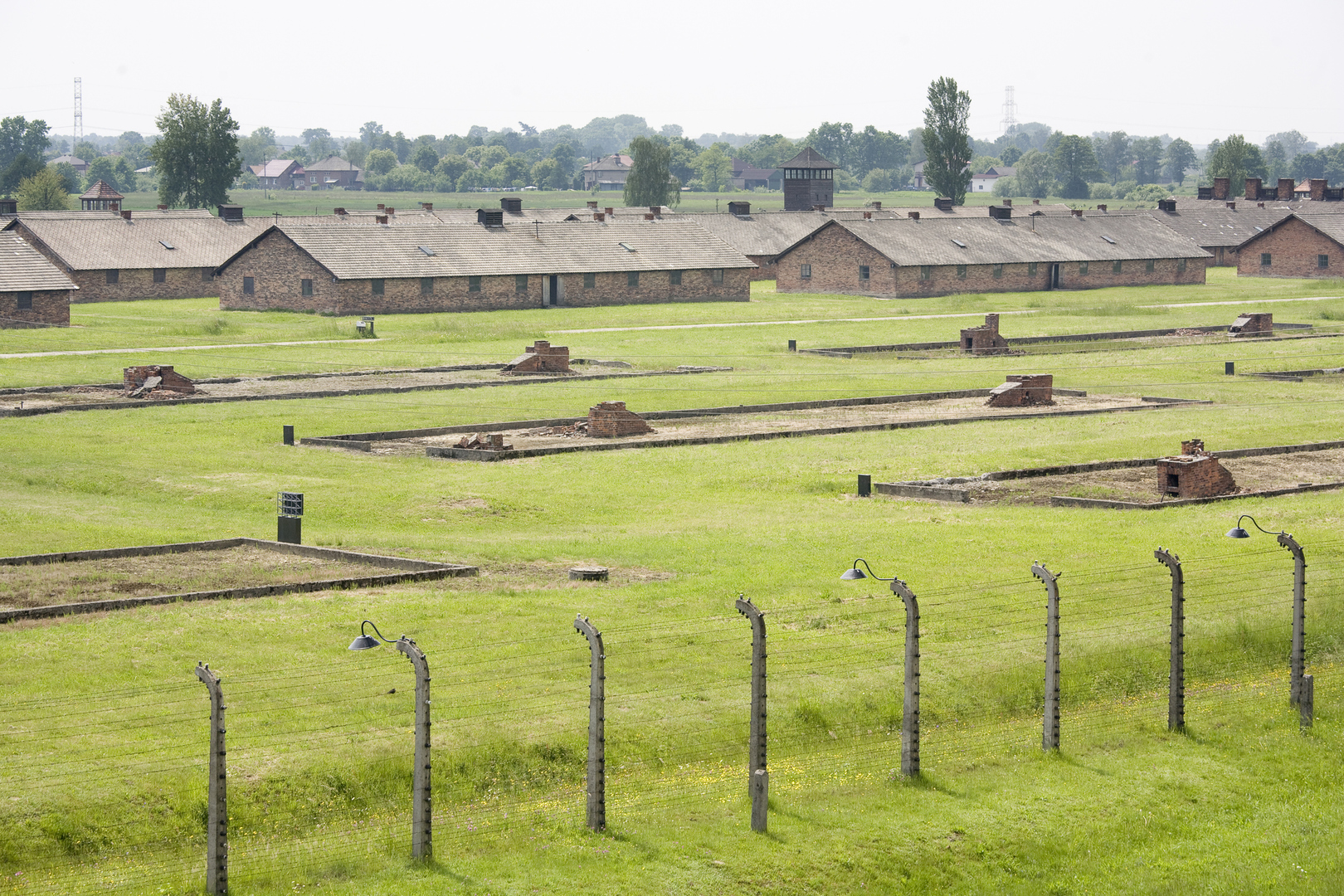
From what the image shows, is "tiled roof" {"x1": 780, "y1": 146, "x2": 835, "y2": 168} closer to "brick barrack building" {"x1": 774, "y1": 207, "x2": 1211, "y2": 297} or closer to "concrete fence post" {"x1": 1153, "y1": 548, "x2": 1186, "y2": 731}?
"brick barrack building" {"x1": 774, "y1": 207, "x2": 1211, "y2": 297}

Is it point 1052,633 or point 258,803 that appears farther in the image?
point 1052,633

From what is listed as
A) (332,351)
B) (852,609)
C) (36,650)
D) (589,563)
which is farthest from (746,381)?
(36,650)

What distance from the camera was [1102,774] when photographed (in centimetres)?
1597

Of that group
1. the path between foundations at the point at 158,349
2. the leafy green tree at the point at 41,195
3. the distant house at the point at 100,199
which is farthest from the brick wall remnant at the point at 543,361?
the leafy green tree at the point at 41,195

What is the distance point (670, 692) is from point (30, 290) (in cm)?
5702

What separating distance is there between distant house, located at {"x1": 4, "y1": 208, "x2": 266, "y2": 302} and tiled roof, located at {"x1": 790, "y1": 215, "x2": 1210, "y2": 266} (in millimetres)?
33965

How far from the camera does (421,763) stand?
12898 mm

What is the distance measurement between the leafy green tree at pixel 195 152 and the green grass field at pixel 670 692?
298ft

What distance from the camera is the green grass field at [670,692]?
13828 millimetres

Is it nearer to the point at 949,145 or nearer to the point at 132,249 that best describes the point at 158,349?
the point at 132,249

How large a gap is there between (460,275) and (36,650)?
6060 centimetres

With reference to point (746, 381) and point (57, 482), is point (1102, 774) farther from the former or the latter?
point (746, 381)

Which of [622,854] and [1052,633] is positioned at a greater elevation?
[1052,633]

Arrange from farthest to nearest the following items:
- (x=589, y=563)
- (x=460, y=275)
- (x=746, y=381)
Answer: (x=460, y=275) < (x=746, y=381) < (x=589, y=563)
